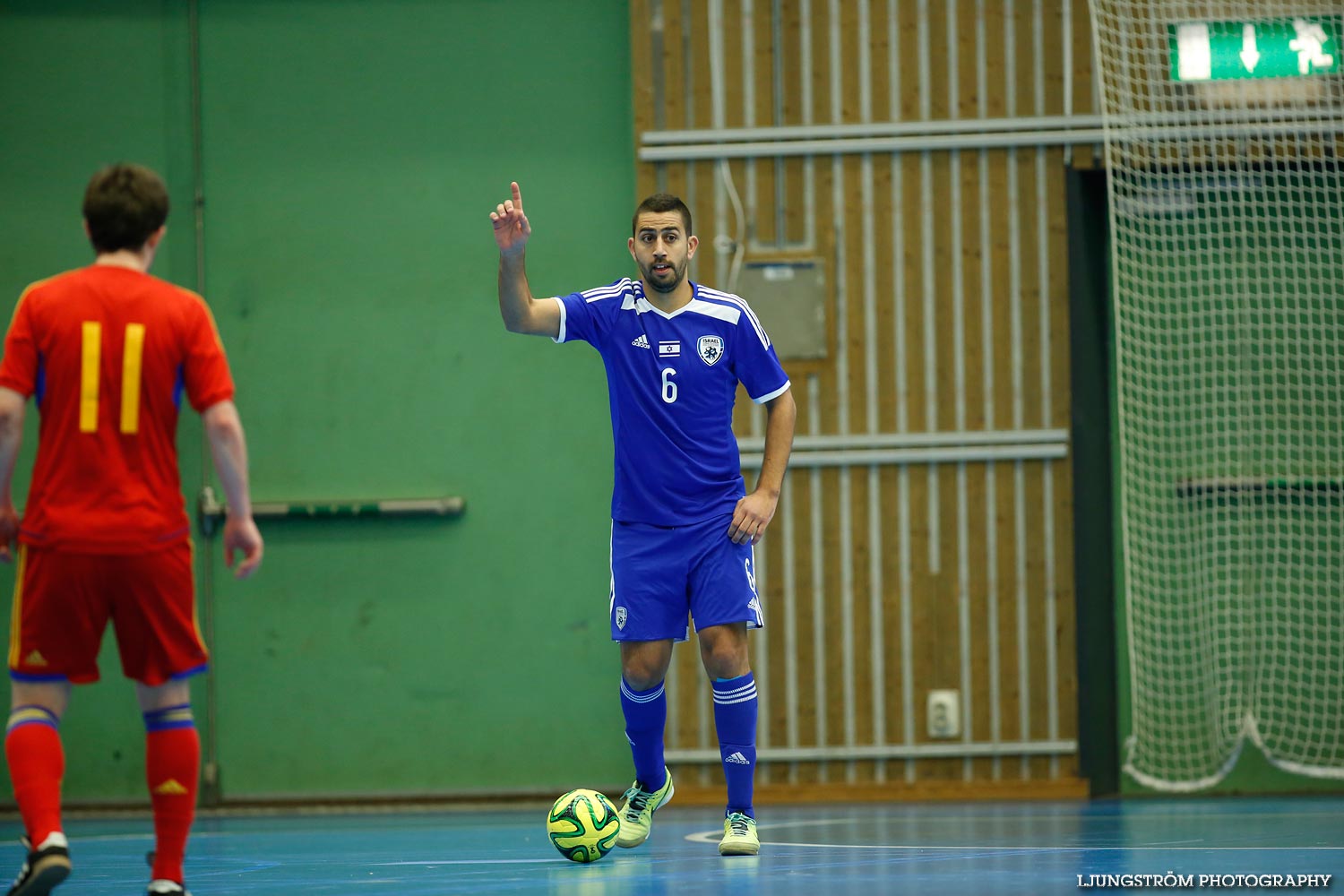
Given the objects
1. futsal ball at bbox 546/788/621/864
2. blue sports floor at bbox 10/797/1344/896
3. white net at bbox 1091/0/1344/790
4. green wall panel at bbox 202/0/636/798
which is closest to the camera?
blue sports floor at bbox 10/797/1344/896

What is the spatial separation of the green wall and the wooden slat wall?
661 mm

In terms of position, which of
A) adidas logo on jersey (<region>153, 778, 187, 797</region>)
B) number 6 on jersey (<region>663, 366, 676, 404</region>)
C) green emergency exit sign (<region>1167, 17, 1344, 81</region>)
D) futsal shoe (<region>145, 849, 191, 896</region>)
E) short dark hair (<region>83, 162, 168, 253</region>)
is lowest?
futsal shoe (<region>145, 849, 191, 896</region>)

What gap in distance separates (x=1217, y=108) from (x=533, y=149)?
3622mm

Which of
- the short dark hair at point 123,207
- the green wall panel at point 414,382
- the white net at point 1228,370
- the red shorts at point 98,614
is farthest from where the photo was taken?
the green wall panel at point 414,382

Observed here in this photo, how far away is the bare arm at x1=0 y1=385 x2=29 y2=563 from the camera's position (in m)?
3.62

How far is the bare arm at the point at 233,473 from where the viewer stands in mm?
3691

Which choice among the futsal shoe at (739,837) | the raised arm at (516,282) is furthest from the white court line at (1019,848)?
the raised arm at (516,282)

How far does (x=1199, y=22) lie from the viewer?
7.80 metres

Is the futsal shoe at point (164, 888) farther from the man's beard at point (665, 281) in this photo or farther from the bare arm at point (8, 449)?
the man's beard at point (665, 281)

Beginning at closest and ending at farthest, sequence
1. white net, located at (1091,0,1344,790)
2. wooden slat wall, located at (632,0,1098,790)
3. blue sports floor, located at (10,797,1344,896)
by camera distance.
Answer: blue sports floor, located at (10,797,1344,896)
white net, located at (1091,0,1344,790)
wooden slat wall, located at (632,0,1098,790)

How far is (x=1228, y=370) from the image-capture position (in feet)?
25.8

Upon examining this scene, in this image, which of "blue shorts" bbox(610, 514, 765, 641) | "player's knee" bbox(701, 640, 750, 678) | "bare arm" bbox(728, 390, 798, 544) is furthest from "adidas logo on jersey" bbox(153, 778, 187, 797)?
"bare arm" bbox(728, 390, 798, 544)

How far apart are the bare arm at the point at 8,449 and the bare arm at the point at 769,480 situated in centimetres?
232

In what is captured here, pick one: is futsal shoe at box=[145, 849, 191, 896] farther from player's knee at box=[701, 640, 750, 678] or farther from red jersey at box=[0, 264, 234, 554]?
player's knee at box=[701, 640, 750, 678]
